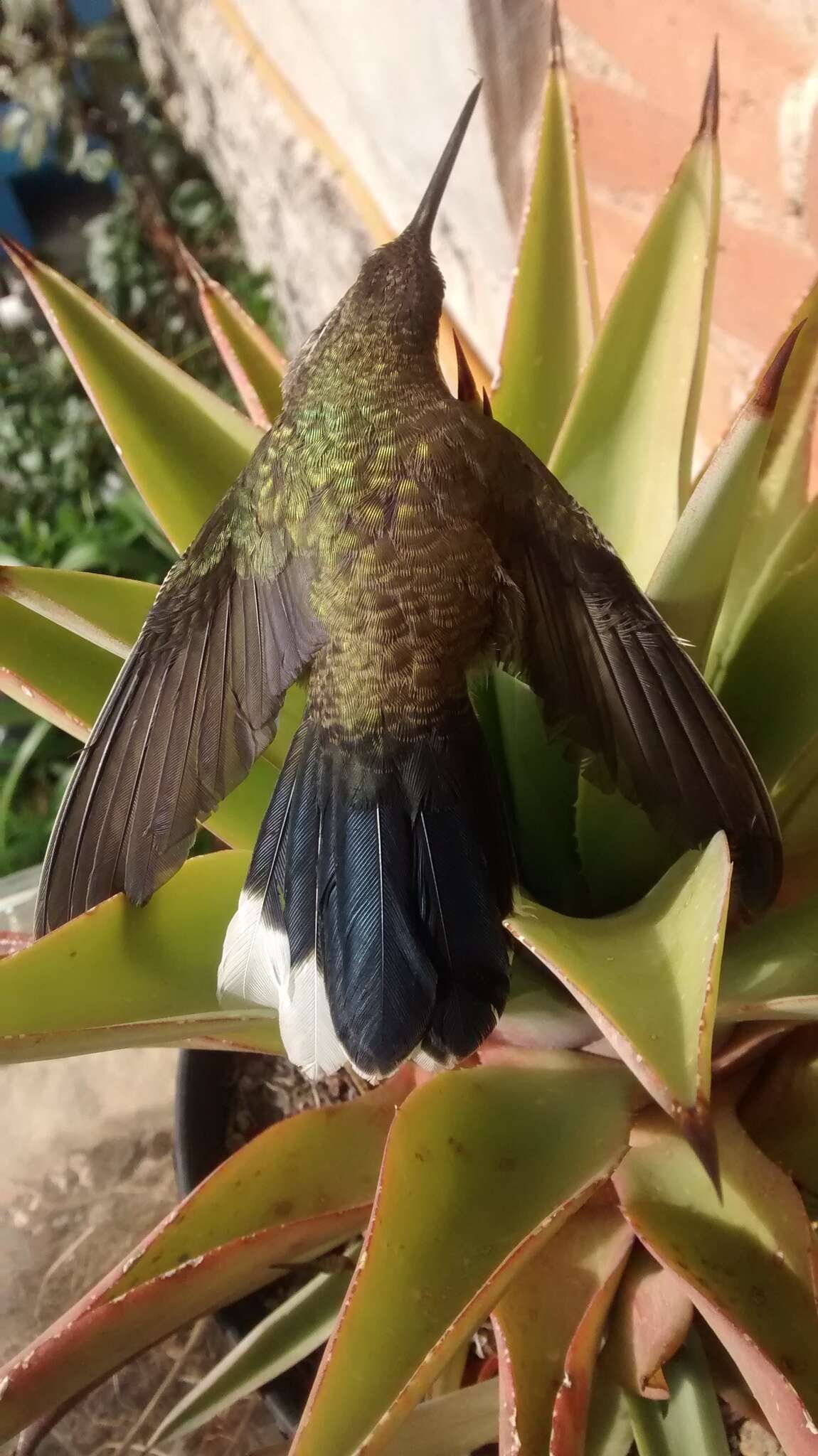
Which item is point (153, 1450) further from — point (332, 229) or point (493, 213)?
point (332, 229)

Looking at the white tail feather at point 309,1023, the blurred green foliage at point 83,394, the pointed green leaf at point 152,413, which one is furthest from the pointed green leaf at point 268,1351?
the blurred green foliage at point 83,394

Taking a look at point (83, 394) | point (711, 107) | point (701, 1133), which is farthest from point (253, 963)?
point (83, 394)

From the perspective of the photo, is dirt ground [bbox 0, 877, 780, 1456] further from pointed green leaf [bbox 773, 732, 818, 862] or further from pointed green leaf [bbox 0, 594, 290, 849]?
pointed green leaf [bbox 773, 732, 818, 862]

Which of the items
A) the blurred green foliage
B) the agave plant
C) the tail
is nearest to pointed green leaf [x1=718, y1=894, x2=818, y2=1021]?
the agave plant

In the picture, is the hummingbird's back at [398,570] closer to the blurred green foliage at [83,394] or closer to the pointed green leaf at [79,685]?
the pointed green leaf at [79,685]

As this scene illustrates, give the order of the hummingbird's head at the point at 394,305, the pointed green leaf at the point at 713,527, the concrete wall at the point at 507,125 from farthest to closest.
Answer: the concrete wall at the point at 507,125
the hummingbird's head at the point at 394,305
the pointed green leaf at the point at 713,527

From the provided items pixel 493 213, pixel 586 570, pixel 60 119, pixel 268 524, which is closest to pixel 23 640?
pixel 268 524
